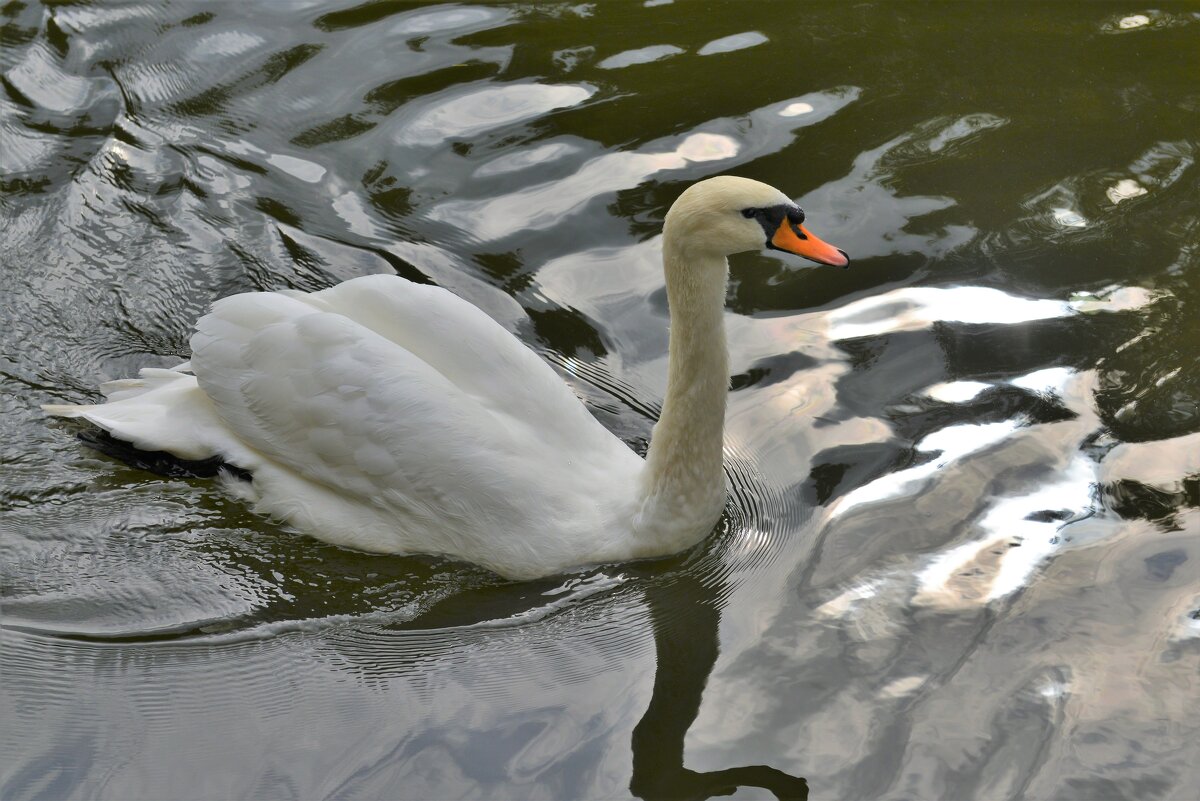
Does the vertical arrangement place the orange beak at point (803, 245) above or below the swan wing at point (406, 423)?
above

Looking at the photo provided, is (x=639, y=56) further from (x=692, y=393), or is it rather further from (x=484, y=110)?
(x=692, y=393)

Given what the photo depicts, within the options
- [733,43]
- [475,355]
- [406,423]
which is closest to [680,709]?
[406,423]

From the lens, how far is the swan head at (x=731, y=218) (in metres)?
4.61

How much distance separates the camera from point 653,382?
6.30m

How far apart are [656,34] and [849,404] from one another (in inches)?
159

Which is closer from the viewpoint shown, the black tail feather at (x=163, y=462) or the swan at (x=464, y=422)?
the swan at (x=464, y=422)

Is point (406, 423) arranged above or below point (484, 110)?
A: below

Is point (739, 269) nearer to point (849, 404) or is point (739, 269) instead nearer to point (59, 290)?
point (849, 404)

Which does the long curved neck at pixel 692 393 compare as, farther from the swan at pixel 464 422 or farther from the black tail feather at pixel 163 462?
the black tail feather at pixel 163 462

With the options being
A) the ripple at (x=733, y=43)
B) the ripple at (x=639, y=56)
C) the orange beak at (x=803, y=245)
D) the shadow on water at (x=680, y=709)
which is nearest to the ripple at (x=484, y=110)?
the ripple at (x=639, y=56)

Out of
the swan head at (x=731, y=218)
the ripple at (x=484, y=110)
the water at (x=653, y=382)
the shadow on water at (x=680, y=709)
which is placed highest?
the swan head at (x=731, y=218)

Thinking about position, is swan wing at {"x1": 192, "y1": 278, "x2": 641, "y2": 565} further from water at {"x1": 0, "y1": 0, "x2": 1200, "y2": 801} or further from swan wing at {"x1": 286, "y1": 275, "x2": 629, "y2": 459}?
water at {"x1": 0, "y1": 0, "x2": 1200, "y2": 801}

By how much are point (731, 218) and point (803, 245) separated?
307 millimetres

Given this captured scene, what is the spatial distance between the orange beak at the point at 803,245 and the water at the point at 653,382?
1118 millimetres
